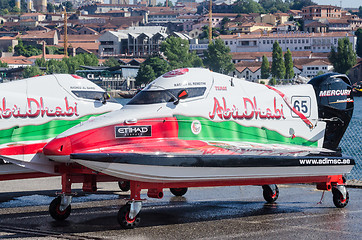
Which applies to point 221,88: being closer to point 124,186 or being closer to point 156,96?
point 156,96

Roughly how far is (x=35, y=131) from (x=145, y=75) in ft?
486

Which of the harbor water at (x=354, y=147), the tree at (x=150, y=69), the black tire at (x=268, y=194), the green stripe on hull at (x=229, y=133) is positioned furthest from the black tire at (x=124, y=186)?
the tree at (x=150, y=69)

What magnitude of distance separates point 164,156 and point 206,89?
6.73 ft

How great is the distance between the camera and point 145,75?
161375mm

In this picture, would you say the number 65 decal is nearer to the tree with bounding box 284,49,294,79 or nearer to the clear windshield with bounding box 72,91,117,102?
the clear windshield with bounding box 72,91,117,102

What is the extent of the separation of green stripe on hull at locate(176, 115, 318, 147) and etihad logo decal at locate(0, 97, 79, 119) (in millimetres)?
2656

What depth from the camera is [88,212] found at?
A: 42.6 feet

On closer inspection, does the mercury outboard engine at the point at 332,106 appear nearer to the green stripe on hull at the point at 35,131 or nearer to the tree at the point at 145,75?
the green stripe on hull at the point at 35,131

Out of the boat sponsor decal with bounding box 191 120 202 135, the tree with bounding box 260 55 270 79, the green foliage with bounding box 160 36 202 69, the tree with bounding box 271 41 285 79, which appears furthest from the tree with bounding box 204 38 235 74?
the boat sponsor decal with bounding box 191 120 202 135

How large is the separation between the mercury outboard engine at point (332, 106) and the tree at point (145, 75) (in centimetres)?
14617

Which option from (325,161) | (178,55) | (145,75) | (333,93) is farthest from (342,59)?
(325,161)

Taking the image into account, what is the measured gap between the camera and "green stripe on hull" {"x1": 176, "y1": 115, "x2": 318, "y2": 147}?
12.4 meters

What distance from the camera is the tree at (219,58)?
7254 inches

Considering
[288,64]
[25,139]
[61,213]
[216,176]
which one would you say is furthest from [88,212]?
[288,64]
